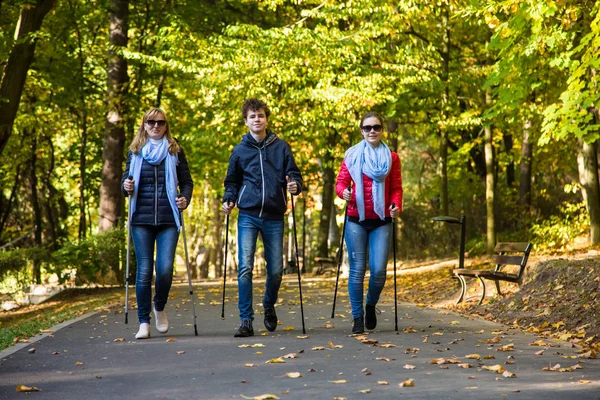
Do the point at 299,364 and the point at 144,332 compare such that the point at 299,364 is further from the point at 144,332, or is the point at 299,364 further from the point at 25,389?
the point at 144,332

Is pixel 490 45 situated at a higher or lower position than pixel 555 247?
higher

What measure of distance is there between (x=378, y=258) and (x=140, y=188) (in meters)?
2.37

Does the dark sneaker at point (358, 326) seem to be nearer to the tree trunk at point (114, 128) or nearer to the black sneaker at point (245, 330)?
the black sneaker at point (245, 330)

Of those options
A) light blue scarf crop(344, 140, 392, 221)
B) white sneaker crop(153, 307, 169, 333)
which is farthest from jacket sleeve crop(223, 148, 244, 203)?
white sneaker crop(153, 307, 169, 333)

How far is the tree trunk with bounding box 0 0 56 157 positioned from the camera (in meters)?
16.5

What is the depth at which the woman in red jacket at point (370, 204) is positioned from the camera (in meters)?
9.22

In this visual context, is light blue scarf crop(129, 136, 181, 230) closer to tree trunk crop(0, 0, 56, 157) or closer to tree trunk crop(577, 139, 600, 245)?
tree trunk crop(0, 0, 56, 157)

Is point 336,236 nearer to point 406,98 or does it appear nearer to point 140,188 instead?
point 406,98

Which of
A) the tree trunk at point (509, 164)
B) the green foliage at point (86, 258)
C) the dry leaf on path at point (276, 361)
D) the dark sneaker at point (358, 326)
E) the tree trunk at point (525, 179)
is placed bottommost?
the dry leaf on path at point (276, 361)

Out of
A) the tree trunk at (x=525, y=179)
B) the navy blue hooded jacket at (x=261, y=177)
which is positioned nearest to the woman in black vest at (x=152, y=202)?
the navy blue hooded jacket at (x=261, y=177)

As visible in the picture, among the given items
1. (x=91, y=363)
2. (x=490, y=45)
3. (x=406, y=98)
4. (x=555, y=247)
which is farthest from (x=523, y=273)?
(x=406, y=98)

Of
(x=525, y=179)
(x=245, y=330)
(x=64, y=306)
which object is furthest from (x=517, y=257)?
(x=525, y=179)

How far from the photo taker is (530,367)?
7043 mm

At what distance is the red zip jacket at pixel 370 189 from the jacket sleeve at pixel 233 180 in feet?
3.14
